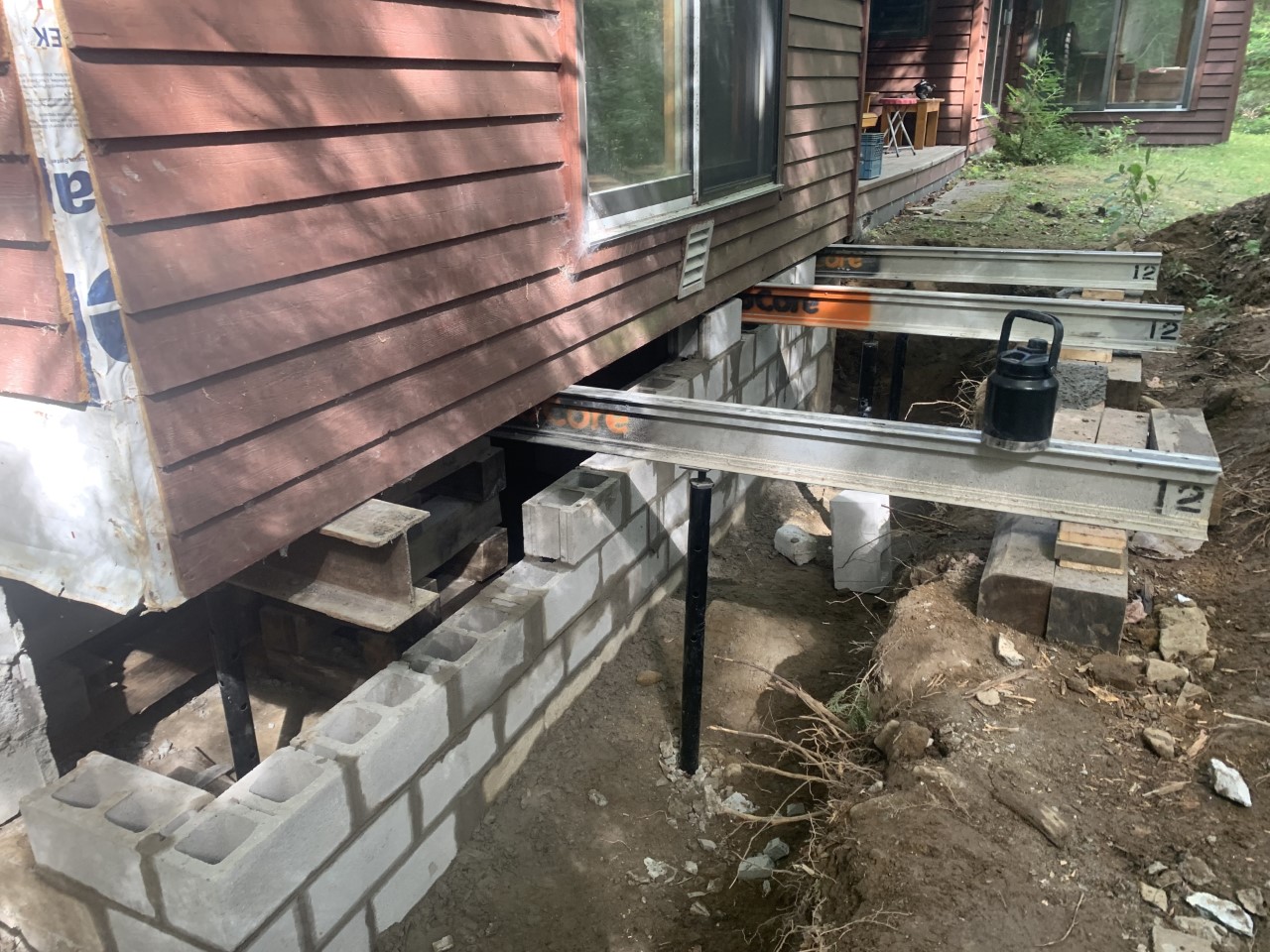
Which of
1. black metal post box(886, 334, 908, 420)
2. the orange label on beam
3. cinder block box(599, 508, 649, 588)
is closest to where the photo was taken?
cinder block box(599, 508, 649, 588)

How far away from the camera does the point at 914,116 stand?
1388cm

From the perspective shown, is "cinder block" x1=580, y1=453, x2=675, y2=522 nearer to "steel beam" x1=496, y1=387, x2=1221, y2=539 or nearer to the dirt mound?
"steel beam" x1=496, y1=387, x2=1221, y2=539

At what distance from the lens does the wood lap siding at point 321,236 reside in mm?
2061

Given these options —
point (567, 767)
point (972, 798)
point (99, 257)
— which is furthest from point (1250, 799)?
point (99, 257)

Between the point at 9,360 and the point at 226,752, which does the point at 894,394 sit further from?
the point at 9,360

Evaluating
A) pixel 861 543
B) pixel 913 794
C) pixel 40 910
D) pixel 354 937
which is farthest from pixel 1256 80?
pixel 40 910

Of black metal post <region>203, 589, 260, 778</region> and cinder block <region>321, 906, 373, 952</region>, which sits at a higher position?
black metal post <region>203, 589, 260, 778</region>

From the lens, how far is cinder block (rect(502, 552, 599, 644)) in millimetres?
3654

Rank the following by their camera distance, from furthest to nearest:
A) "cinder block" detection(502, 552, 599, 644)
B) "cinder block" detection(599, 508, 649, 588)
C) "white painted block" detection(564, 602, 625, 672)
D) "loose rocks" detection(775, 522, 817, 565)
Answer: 1. "loose rocks" detection(775, 522, 817, 565)
2. "cinder block" detection(599, 508, 649, 588)
3. "white painted block" detection(564, 602, 625, 672)
4. "cinder block" detection(502, 552, 599, 644)

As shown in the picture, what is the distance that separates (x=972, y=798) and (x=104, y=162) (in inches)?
114

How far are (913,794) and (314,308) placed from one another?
2.35 m

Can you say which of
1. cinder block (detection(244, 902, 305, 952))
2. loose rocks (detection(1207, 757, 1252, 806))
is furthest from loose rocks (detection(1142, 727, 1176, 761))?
cinder block (detection(244, 902, 305, 952))

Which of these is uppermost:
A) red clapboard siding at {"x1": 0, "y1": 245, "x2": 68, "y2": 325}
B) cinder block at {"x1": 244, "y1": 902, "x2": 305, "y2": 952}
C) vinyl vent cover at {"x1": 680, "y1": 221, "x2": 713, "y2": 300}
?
red clapboard siding at {"x1": 0, "y1": 245, "x2": 68, "y2": 325}

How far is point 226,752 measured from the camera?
386 centimetres
